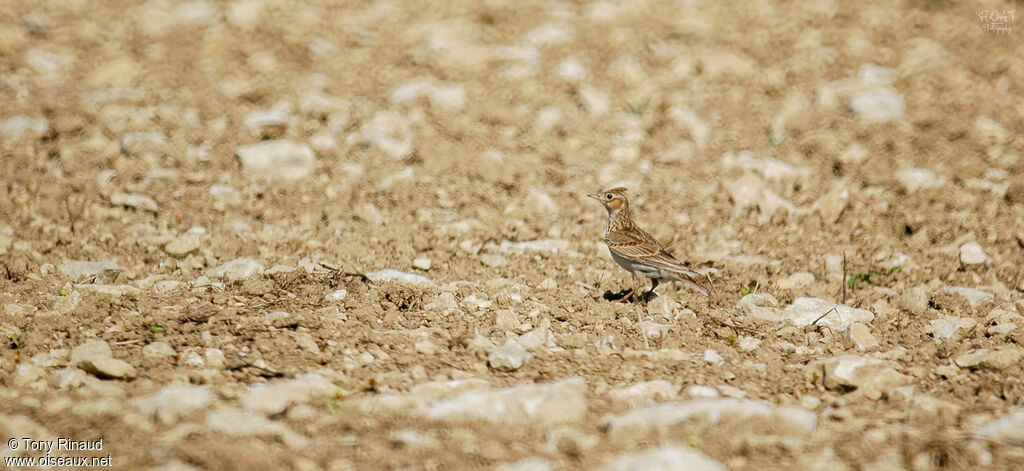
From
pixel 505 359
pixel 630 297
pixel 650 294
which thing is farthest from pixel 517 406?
pixel 650 294

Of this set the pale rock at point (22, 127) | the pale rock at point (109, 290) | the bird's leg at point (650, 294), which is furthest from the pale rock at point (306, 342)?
the pale rock at point (22, 127)

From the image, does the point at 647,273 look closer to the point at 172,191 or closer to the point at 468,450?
the point at 468,450

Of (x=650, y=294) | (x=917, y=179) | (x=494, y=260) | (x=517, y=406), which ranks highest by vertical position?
(x=517, y=406)

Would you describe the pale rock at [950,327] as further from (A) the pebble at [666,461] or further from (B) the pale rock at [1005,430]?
(A) the pebble at [666,461]

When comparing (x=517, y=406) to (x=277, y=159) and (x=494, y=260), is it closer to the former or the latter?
(x=494, y=260)

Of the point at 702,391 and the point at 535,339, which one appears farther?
the point at 535,339

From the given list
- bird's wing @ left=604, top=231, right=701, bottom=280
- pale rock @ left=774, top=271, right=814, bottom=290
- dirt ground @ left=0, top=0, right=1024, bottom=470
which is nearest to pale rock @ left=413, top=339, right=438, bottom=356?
dirt ground @ left=0, top=0, right=1024, bottom=470
